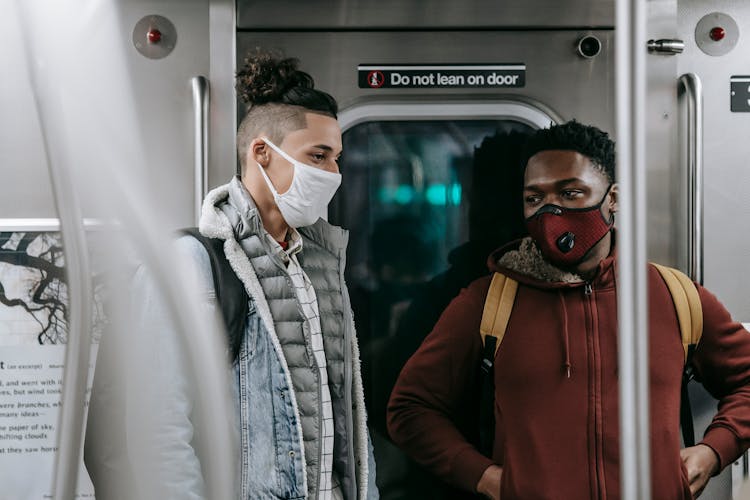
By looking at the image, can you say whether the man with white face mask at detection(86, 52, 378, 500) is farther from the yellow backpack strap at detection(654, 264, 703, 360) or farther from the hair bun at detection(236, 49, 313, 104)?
the yellow backpack strap at detection(654, 264, 703, 360)

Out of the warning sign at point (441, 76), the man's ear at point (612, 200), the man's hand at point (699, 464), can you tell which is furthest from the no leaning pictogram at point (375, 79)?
the man's hand at point (699, 464)

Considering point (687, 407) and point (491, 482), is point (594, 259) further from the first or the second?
point (491, 482)

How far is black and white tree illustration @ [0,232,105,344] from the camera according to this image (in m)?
1.86

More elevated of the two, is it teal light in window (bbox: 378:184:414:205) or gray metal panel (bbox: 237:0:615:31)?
gray metal panel (bbox: 237:0:615:31)

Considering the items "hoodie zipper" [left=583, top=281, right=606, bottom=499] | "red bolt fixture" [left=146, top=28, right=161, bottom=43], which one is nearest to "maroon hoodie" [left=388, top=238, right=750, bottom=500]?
"hoodie zipper" [left=583, top=281, right=606, bottom=499]

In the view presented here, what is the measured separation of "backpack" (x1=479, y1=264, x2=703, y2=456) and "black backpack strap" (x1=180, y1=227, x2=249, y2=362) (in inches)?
25.6

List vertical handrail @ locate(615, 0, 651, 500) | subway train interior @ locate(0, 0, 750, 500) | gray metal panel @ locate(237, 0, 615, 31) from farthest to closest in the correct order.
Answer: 1. gray metal panel @ locate(237, 0, 615, 31)
2. subway train interior @ locate(0, 0, 750, 500)
3. vertical handrail @ locate(615, 0, 651, 500)

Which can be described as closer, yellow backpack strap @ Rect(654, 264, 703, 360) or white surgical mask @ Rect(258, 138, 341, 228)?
white surgical mask @ Rect(258, 138, 341, 228)

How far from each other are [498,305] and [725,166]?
0.73 m

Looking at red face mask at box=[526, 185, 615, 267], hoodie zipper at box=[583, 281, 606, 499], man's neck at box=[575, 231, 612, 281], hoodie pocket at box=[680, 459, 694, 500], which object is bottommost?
hoodie pocket at box=[680, 459, 694, 500]

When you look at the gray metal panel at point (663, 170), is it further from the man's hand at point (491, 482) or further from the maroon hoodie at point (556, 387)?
the man's hand at point (491, 482)

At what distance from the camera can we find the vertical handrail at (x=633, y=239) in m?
1.06

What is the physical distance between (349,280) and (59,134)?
98 cm

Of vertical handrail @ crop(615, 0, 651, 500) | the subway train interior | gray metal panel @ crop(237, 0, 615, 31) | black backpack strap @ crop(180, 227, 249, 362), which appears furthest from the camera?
gray metal panel @ crop(237, 0, 615, 31)
